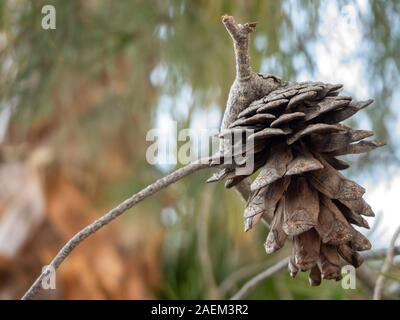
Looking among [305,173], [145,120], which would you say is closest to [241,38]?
[305,173]

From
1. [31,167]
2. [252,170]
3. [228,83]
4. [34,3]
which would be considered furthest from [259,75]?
[31,167]

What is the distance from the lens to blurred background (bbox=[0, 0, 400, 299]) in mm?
936

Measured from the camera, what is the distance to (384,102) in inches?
37.5

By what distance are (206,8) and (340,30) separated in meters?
0.31

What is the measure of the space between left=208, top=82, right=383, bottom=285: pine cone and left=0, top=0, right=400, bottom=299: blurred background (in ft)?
0.65

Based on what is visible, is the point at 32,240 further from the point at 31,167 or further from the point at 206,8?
the point at 206,8

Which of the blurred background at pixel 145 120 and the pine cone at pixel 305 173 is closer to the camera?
the pine cone at pixel 305 173

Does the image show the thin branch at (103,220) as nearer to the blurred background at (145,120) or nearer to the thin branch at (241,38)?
the thin branch at (241,38)

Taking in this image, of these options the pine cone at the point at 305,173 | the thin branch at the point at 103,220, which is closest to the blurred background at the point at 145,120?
the pine cone at the point at 305,173

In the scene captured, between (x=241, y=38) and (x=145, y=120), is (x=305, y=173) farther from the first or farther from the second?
(x=145, y=120)

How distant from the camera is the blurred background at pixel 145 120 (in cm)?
94

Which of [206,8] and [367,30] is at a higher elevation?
[206,8]

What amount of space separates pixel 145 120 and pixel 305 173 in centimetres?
122

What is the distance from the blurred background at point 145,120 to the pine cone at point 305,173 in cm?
20
